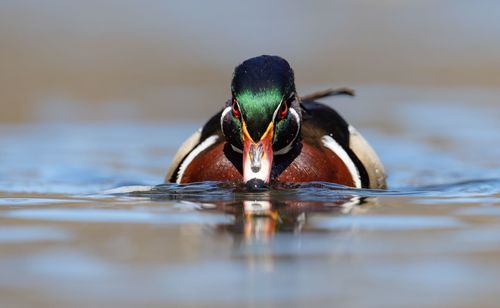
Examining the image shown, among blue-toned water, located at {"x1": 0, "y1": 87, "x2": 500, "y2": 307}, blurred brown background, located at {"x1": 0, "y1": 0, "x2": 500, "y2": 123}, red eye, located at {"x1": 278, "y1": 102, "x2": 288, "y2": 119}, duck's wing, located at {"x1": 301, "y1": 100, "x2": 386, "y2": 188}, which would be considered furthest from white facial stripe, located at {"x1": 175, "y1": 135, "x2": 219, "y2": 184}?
blurred brown background, located at {"x1": 0, "y1": 0, "x2": 500, "y2": 123}

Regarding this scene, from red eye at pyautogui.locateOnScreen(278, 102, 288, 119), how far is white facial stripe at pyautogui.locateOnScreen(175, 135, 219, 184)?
3.28ft

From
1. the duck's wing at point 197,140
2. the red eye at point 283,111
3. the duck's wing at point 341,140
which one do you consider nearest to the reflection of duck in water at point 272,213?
the red eye at point 283,111

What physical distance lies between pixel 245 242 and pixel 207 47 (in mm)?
10882

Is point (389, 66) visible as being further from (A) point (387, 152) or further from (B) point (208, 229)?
(B) point (208, 229)

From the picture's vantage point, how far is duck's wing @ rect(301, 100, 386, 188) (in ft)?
28.3

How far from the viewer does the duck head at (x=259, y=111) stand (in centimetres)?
751

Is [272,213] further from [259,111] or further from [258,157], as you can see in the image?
[259,111]

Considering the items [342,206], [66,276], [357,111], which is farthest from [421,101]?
[66,276]

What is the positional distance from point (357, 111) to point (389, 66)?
2582 millimetres

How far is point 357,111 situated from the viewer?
1415 centimetres

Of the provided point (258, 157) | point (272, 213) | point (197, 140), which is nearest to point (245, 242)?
point (272, 213)

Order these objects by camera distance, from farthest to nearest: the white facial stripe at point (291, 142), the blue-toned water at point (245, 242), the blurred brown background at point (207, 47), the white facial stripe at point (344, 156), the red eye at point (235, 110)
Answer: the blurred brown background at point (207, 47), the white facial stripe at point (344, 156), the white facial stripe at point (291, 142), the red eye at point (235, 110), the blue-toned water at point (245, 242)

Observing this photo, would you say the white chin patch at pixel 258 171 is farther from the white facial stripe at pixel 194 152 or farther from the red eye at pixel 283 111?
the white facial stripe at pixel 194 152

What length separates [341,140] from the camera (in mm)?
8898
